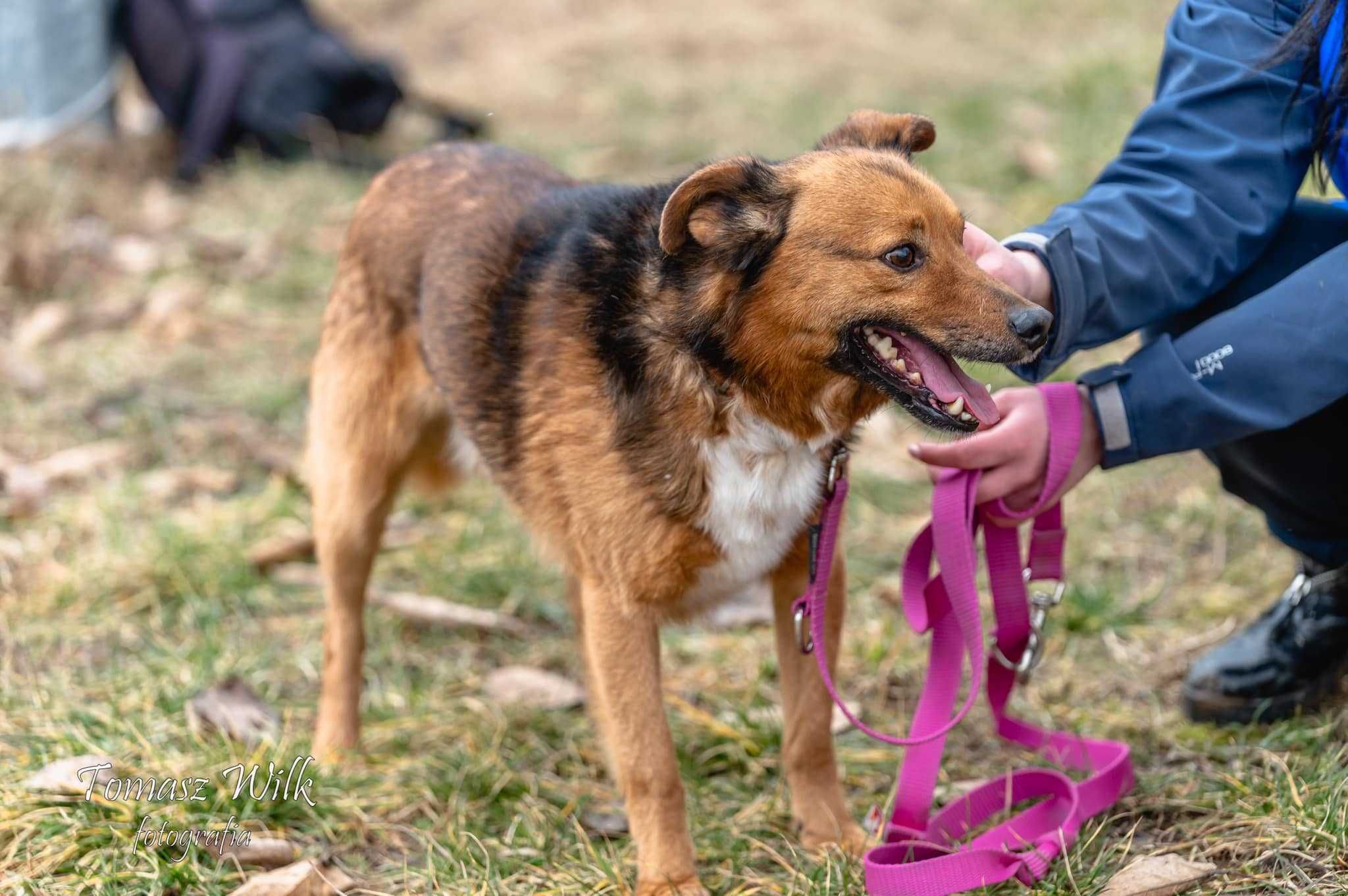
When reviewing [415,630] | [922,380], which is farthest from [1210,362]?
[415,630]

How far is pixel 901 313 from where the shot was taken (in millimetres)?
2547

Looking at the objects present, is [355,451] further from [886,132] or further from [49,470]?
[49,470]

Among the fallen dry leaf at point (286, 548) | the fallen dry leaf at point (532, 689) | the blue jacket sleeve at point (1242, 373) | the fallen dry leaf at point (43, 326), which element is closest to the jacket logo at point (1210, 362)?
the blue jacket sleeve at point (1242, 373)

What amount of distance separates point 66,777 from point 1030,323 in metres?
2.18

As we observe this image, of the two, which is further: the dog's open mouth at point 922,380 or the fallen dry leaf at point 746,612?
the fallen dry leaf at point 746,612

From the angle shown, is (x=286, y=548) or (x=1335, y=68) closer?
(x=1335, y=68)

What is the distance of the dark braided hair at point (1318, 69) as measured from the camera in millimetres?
2701

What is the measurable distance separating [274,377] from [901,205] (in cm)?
360

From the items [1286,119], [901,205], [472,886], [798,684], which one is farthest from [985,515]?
[472,886]

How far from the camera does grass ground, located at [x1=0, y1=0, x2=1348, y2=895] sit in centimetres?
278

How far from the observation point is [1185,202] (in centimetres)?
288

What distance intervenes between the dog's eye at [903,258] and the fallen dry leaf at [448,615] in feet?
6.41

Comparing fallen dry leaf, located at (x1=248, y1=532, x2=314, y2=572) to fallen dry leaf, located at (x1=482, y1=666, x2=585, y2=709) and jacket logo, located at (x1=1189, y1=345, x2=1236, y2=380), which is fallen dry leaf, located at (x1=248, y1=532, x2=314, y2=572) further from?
jacket logo, located at (x1=1189, y1=345, x2=1236, y2=380)

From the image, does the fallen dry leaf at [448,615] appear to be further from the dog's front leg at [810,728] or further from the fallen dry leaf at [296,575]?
the dog's front leg at [810,728]
